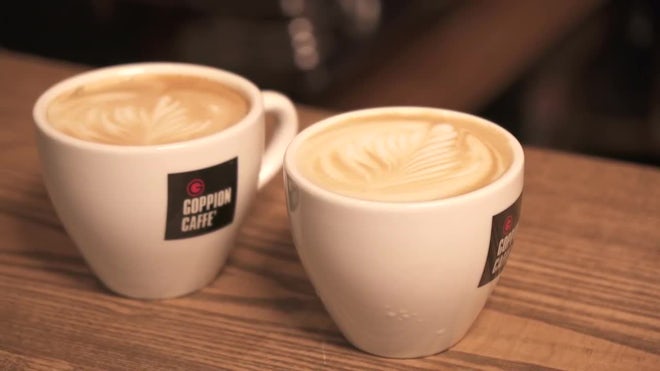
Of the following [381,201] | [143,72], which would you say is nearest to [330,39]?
[143,72]

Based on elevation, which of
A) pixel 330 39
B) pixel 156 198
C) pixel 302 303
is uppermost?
pixel 156 198

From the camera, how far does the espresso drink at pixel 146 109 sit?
2.30 feet

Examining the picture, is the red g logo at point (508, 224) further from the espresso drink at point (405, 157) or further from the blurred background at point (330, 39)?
the blurred background at point (330, 39)

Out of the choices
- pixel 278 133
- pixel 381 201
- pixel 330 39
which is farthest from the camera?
pixel 330 39

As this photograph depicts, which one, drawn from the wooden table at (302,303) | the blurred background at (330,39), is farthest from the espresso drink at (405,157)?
the blurred background at (330,39)

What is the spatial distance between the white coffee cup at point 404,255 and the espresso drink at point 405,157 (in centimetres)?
1

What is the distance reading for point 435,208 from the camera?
562 millimetres

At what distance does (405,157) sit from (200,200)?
→ 15 cm

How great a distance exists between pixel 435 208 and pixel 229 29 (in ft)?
3.69

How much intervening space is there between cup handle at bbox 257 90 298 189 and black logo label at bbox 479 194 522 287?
9.0 inches

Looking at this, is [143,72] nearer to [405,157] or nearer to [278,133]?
[278,133]

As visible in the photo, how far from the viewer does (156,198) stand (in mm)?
663

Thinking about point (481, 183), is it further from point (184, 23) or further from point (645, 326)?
point (184, 23)

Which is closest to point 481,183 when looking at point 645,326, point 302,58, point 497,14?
point 645,326
